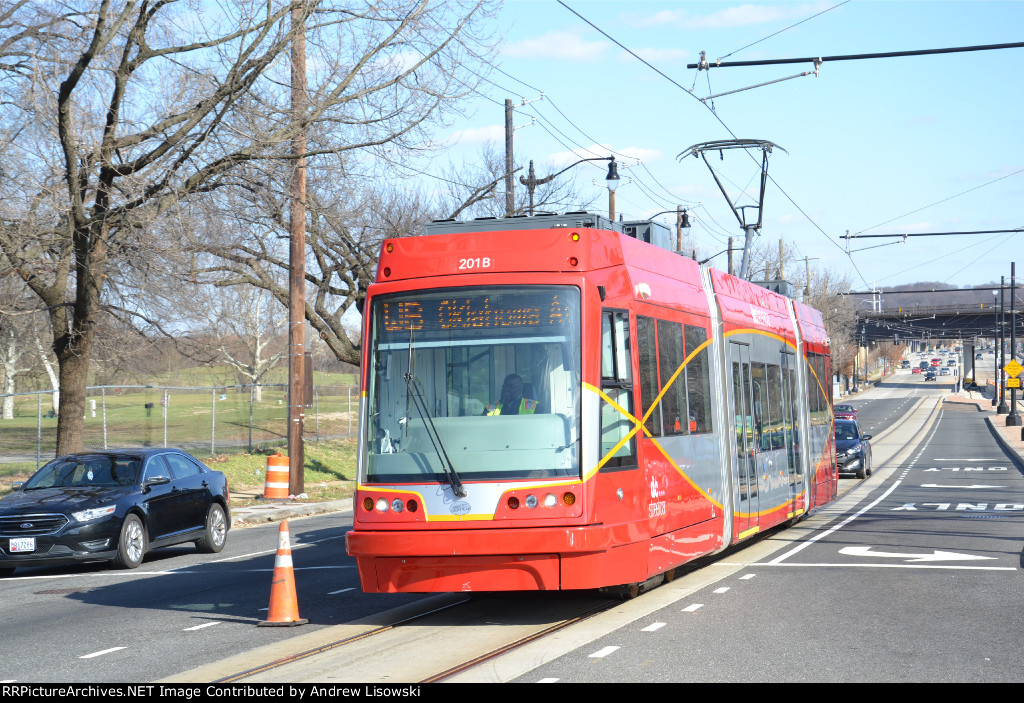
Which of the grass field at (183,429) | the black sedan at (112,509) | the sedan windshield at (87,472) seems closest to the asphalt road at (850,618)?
the black sedan at (112,509)

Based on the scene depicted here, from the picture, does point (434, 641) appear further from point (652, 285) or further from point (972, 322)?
point (972, 322)

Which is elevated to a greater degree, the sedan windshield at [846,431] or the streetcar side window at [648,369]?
the streetcar side window at [648,369]

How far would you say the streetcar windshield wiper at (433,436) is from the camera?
9266mm

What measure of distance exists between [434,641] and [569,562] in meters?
1.22

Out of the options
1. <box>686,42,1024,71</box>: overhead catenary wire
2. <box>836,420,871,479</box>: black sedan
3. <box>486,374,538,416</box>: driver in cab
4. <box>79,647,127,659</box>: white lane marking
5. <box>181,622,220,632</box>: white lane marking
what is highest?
<box>686,42,1024,71</box>: overhead catenary wire

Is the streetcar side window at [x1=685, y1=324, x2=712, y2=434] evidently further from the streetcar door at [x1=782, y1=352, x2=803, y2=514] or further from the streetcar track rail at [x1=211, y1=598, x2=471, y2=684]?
the streetcar door at [x1=782, y1=352, x2=803, y2=514]

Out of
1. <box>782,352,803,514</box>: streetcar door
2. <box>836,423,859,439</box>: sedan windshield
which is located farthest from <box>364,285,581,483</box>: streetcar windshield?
<box>836,423,859,439</box>: sedan windshield

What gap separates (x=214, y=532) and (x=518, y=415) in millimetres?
8875

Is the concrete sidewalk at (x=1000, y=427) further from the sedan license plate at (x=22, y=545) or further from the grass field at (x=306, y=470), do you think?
the sedan license plate at (x=22, y=545)

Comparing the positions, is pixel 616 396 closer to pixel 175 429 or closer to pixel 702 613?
pixel 702 613

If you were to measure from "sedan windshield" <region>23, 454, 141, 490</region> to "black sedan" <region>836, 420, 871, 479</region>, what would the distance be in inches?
885

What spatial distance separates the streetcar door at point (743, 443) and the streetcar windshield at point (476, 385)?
457 cm

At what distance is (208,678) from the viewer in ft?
24.9

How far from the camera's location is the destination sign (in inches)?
380
